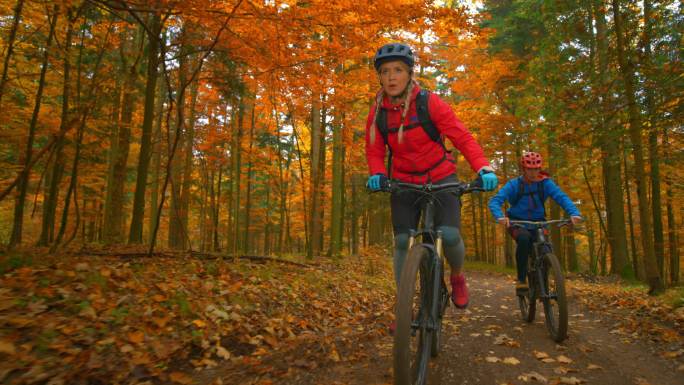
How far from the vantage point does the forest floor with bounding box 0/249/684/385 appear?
10.4ft

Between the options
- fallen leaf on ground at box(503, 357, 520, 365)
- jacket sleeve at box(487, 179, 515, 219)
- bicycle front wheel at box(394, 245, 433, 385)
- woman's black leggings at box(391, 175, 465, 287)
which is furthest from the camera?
jacket sleeve at box(487, 179, 515, 219)

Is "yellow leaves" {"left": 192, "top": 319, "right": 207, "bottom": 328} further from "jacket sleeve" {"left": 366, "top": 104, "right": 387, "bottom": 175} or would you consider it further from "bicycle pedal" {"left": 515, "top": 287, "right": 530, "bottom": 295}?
"bicycle pedal" {"left": 515, "top": 287, "right": 530, "bottom": 295}

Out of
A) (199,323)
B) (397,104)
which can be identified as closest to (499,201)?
(397,104)

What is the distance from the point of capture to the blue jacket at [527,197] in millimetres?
5043

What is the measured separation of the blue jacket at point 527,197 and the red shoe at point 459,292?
6.06ft

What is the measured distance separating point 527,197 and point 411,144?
2.83 meters

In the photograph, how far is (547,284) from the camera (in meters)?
4.69

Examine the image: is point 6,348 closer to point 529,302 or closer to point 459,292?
point 459,292

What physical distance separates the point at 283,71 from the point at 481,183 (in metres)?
6.06

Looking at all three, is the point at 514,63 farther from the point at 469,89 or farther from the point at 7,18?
the point at 7,18

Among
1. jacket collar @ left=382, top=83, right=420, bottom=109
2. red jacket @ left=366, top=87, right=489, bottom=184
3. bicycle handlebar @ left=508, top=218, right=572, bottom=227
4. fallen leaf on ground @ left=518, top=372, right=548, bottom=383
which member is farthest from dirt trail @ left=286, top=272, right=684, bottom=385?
jacket collar @ left=382, top=83, right=420, bottom=109

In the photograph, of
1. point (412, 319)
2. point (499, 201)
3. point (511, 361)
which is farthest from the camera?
point (499, 201)

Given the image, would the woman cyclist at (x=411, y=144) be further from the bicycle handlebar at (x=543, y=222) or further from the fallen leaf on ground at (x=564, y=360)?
the bicycle handlebar at (x=543, y=222)

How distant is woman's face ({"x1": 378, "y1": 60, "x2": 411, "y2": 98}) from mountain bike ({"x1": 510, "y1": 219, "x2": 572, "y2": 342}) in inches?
107
